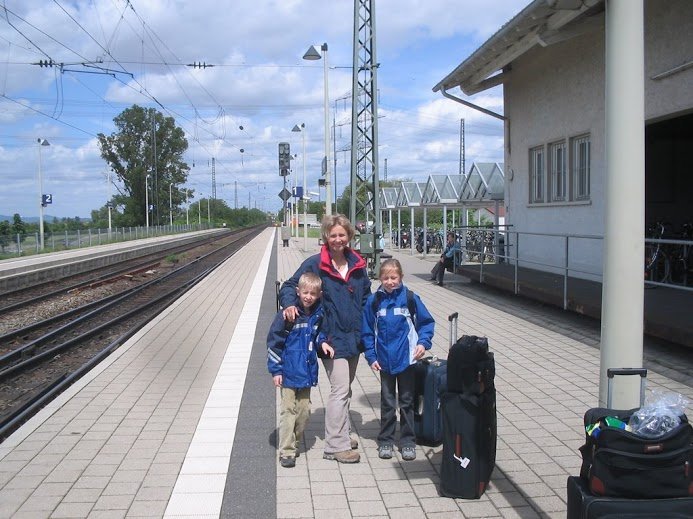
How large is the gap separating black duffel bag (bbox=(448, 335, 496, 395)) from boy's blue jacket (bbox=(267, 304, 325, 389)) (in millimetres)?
1054

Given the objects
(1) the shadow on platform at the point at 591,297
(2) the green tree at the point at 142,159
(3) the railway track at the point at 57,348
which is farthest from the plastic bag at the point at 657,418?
(2) the green tree at the point at 142,159

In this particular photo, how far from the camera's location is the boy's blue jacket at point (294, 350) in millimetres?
4840

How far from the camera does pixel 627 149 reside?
3646 mm

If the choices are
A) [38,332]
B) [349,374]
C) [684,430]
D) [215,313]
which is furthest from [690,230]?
[38,332]

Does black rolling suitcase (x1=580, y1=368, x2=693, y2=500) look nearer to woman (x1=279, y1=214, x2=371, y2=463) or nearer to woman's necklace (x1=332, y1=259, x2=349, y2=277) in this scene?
woman (x1=279, y1=214, x2=371, y2=463)

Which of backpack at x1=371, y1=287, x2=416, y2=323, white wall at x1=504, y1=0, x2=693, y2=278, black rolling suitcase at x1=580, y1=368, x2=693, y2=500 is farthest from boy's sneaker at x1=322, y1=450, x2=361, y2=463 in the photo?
white wall at x1=504, y1=0, x2=693, y2=278

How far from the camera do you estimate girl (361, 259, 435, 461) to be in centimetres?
488

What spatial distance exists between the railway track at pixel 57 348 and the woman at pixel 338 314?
9.37 ft

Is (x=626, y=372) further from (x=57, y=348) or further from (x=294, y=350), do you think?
(x=57, y=348)

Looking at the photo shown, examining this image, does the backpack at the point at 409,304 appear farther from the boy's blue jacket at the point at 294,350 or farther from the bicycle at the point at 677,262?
the bicycle at the point at 677,262

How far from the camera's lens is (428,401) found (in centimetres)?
497

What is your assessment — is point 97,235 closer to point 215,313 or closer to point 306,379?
point 215,313

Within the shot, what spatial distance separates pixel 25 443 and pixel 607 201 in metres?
4.51

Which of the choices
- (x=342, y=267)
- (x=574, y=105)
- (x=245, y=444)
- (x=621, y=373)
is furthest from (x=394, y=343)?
(x=574, y=105)
